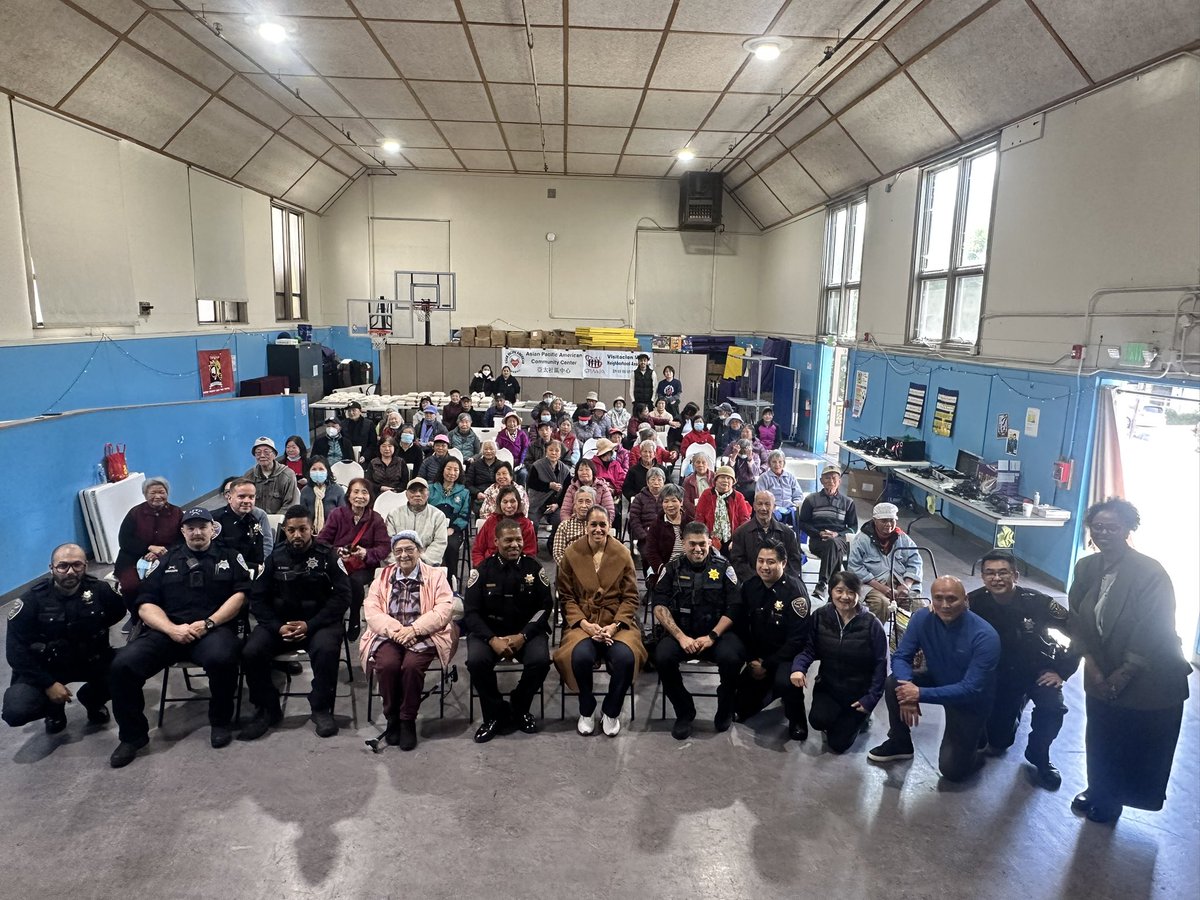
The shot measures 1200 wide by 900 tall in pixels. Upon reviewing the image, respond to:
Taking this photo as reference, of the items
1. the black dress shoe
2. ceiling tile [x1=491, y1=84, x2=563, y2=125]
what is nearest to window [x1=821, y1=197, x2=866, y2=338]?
ceiling tile [x1=491, y1=84, x2=563, y2=125]

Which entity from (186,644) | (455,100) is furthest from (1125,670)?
(455,100)

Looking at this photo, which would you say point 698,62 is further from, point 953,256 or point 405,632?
point 405,632

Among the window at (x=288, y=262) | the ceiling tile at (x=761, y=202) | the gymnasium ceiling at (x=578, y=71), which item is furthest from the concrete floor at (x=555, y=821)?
the ceiling tile at (x=761, y=202)

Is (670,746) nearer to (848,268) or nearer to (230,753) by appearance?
(230,753)

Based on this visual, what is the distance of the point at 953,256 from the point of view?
8.70m

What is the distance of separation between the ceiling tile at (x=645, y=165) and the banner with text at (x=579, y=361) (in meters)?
3.86

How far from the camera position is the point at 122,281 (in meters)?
8.69

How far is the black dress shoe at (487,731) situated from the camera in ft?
13.6

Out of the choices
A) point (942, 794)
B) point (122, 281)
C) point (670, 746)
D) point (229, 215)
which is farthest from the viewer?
point (229, 215)

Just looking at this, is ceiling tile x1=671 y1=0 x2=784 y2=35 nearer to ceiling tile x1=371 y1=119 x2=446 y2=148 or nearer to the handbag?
ceiling tile x1=371 y1=119 x2=446 y2=148

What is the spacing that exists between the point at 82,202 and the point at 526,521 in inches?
266

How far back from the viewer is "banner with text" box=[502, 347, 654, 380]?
46.4 ft

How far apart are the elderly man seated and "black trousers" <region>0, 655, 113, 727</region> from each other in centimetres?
488

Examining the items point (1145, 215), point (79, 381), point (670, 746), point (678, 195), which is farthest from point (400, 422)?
point (678, 195)
